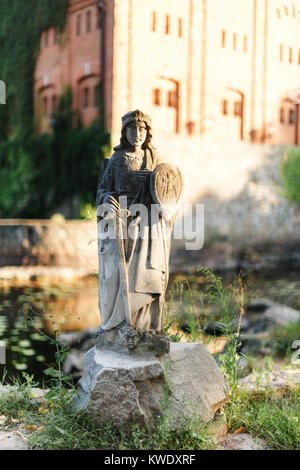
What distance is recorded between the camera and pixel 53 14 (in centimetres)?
1572

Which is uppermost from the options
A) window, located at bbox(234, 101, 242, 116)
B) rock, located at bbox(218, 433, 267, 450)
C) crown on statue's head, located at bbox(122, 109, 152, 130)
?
window, located at bbox(234, 101, 242, 116)

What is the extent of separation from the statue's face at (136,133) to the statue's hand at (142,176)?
217 millimetres

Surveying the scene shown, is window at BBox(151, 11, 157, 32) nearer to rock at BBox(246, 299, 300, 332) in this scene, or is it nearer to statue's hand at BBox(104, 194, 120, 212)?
rock at BBox(246, 299, 300, 332)

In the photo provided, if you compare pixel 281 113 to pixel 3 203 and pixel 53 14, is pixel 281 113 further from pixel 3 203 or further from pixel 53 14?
pixel 3 203

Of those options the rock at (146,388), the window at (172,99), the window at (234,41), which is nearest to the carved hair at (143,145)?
the rock at (146,388)

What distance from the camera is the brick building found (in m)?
13.7

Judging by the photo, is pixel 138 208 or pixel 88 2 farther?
pixel 88 2

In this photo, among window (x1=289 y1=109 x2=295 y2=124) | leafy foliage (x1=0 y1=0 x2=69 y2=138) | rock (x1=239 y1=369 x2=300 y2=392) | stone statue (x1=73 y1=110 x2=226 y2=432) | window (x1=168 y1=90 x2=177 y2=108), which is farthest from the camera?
window (x1=289 y1=109 x2=295 y2=124)

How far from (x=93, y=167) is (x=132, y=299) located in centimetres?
1134

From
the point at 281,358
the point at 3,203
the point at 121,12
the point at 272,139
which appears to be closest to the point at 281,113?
the point at 272,139

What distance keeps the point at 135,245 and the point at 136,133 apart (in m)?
0.84

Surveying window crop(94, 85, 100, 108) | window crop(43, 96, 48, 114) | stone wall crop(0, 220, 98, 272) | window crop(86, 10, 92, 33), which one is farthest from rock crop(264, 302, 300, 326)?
window crop(43, 96, 48, 114)

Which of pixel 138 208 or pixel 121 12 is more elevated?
pixel 121 12

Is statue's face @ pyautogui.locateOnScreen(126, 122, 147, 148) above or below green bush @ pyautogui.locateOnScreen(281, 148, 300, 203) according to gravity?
below
